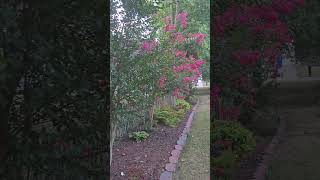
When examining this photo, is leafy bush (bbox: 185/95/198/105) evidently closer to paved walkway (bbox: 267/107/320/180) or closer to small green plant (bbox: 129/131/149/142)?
small green plant (bbox: 129/131/149/142)

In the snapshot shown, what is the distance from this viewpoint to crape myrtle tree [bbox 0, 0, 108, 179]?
1.78 metres

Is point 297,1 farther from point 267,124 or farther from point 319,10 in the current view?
point 267,124

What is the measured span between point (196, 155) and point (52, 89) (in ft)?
13.2

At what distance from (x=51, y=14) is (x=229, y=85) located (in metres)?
2.20

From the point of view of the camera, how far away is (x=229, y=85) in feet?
12.4

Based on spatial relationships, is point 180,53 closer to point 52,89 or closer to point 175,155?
point 175,155

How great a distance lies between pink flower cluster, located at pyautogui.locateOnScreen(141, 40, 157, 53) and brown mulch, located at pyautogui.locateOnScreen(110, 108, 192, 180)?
123 centimetres

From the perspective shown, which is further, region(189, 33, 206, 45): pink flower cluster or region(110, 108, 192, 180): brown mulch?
region(189, 33, 206, 45): pink flower cluster

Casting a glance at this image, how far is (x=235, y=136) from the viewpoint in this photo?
3637mm

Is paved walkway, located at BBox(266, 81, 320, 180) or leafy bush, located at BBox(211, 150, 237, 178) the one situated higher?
paved walkway, located at BBox(266, 81, 320, 180)

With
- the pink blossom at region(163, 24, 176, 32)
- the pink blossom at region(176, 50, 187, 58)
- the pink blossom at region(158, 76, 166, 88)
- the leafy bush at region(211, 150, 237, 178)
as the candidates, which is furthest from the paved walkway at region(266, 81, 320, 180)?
the pink blossom at region(176, 50, 187, 58)

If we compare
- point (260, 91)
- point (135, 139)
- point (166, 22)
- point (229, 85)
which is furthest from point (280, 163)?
point (166, 22)

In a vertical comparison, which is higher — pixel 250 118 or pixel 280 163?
pixel 250 118

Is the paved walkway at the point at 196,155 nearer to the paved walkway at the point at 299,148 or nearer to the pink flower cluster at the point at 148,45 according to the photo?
the pink flower cluster at the point at 148,45
